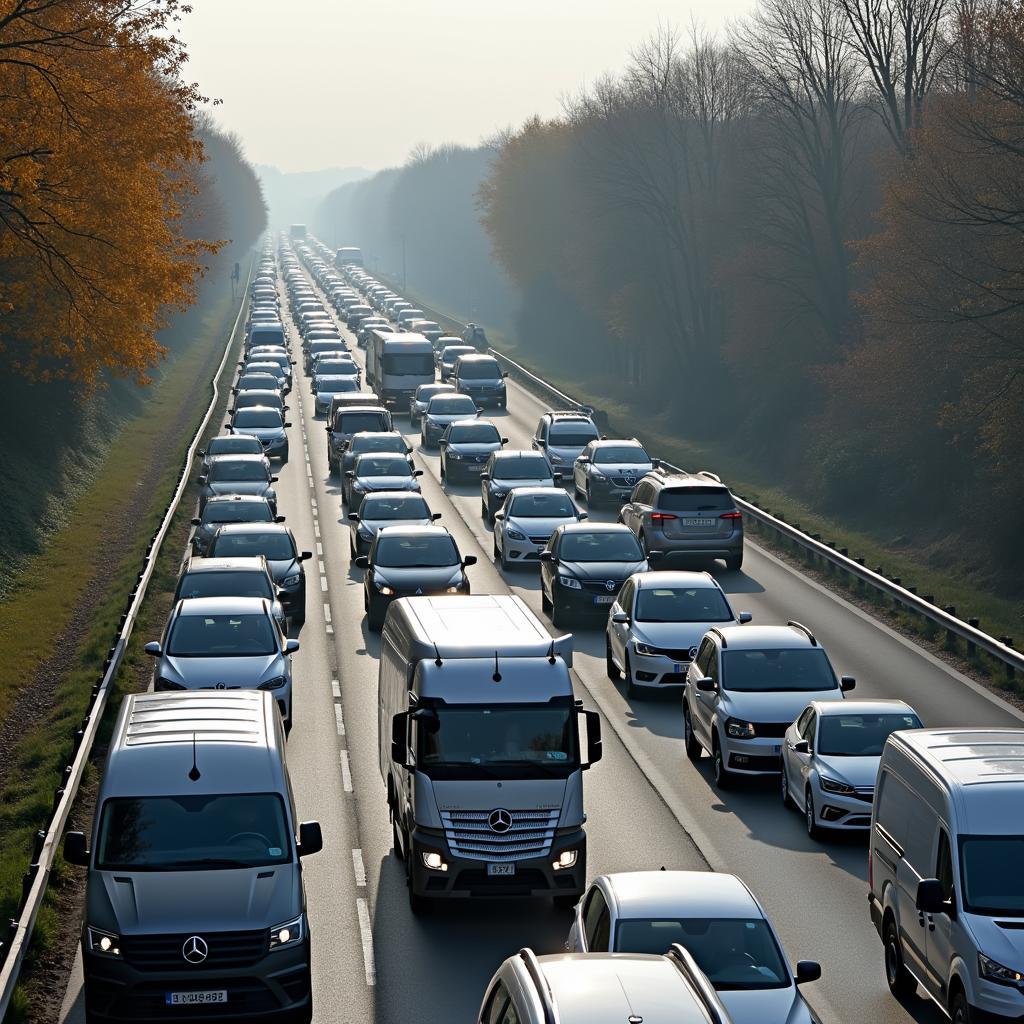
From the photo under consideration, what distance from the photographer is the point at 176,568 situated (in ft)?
117

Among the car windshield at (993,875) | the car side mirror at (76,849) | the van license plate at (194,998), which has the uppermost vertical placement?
the car side mirror at (76,849)

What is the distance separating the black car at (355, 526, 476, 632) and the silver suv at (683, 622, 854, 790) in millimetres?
7964

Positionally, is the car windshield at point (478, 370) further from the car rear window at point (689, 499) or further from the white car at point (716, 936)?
the white car at point (716, 936)

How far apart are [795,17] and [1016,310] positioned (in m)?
24.9

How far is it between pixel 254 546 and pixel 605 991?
75.7ft

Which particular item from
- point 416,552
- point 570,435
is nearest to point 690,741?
point 416,552

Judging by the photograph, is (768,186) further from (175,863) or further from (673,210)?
(175,863)

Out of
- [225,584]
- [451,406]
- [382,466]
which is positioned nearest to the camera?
[225,584]

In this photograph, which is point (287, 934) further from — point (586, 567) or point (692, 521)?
point (692, 521)

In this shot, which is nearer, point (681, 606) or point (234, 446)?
point (681, 606)

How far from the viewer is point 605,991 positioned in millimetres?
8570

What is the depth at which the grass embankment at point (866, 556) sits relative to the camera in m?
30.7

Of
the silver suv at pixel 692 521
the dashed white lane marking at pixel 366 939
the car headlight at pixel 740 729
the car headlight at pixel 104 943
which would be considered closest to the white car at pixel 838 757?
the car headlight at pixel 740 729

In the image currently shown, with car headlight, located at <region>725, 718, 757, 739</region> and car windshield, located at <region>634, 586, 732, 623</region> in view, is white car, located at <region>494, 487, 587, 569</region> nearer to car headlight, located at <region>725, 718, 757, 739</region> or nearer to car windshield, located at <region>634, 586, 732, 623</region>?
car windshield, located at <region>634, 586, 732, 623</region>
